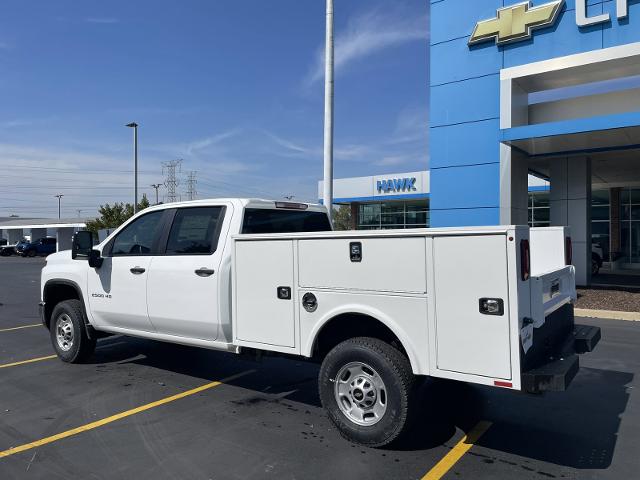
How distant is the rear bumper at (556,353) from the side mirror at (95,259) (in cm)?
496

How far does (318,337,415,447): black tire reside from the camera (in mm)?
4012

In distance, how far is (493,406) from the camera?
528 cm

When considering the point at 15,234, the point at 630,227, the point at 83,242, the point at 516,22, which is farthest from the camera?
the point at 15,234

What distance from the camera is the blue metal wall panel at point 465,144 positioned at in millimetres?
14469

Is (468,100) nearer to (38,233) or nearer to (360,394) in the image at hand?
(360,394)

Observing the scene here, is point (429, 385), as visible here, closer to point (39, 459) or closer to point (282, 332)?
point (282, 332)

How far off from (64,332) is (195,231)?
2.80 meters

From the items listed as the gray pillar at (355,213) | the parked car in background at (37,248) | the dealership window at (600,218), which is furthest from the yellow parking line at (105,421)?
the parked car in background at (37,248)

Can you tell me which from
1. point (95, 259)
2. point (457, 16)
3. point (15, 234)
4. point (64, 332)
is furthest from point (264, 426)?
point (15, 234)

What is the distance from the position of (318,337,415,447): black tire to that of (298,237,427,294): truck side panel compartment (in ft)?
1.59

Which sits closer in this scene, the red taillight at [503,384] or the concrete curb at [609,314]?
the red taillight at [503,384]

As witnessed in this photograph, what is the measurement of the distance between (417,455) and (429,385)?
61 cm

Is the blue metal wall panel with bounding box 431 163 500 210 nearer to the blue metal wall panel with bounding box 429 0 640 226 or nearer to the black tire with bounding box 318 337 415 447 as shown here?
the blue metal wall panel with bounding box 429 0 640 226

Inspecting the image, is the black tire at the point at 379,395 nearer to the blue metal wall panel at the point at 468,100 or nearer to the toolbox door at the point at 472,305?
the toolbox door at the point at 472,305
